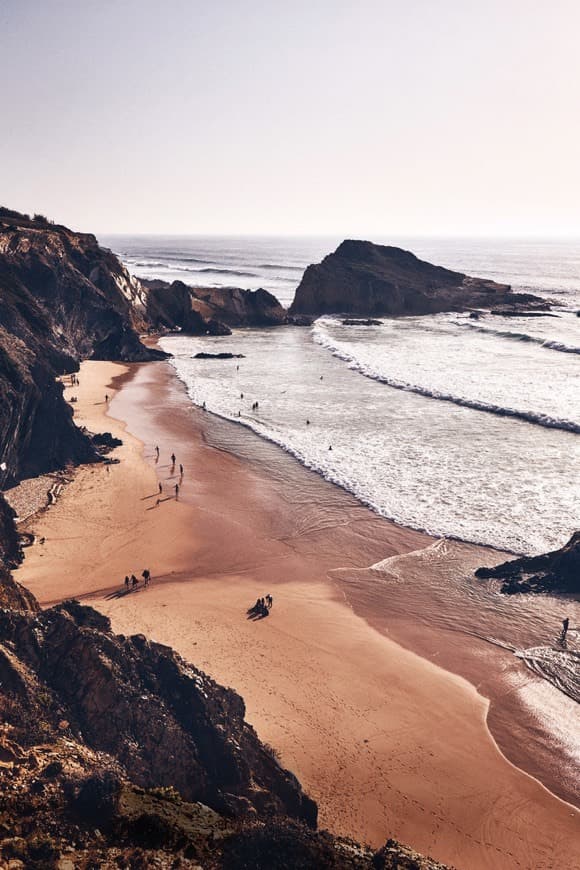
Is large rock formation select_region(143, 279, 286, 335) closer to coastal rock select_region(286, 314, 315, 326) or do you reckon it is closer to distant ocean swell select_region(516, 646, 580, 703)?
coastal rock select_region(286, 314, 315, 326)

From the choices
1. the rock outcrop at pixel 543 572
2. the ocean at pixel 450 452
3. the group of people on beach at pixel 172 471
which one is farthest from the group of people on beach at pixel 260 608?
the group of people on beach at pixel 172 471

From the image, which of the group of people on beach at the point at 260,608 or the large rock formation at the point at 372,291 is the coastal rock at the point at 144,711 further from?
the large rock formation at the point at 372,291

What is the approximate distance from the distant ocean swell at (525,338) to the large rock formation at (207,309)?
94.0 ft

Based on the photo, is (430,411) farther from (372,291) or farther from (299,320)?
(372,291)

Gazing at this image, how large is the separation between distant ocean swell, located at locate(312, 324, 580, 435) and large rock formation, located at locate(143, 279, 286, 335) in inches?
975

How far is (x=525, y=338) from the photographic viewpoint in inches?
3100

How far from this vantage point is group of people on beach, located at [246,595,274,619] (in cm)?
2108

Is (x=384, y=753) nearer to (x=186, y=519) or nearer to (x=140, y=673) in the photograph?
(x=140, y=673)

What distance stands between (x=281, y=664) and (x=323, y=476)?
15785mm

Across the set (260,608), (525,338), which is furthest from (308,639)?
(525,338)

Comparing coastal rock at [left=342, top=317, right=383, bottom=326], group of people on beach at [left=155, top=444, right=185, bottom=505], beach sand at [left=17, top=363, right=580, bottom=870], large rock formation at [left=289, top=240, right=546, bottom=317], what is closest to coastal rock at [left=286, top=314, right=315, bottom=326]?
coastal rock at [left=342, top=317, right=383, bottom=326]

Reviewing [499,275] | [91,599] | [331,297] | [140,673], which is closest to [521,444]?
[91,599]

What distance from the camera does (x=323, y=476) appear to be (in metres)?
33.5

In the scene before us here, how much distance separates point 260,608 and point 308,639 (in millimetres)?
2196
